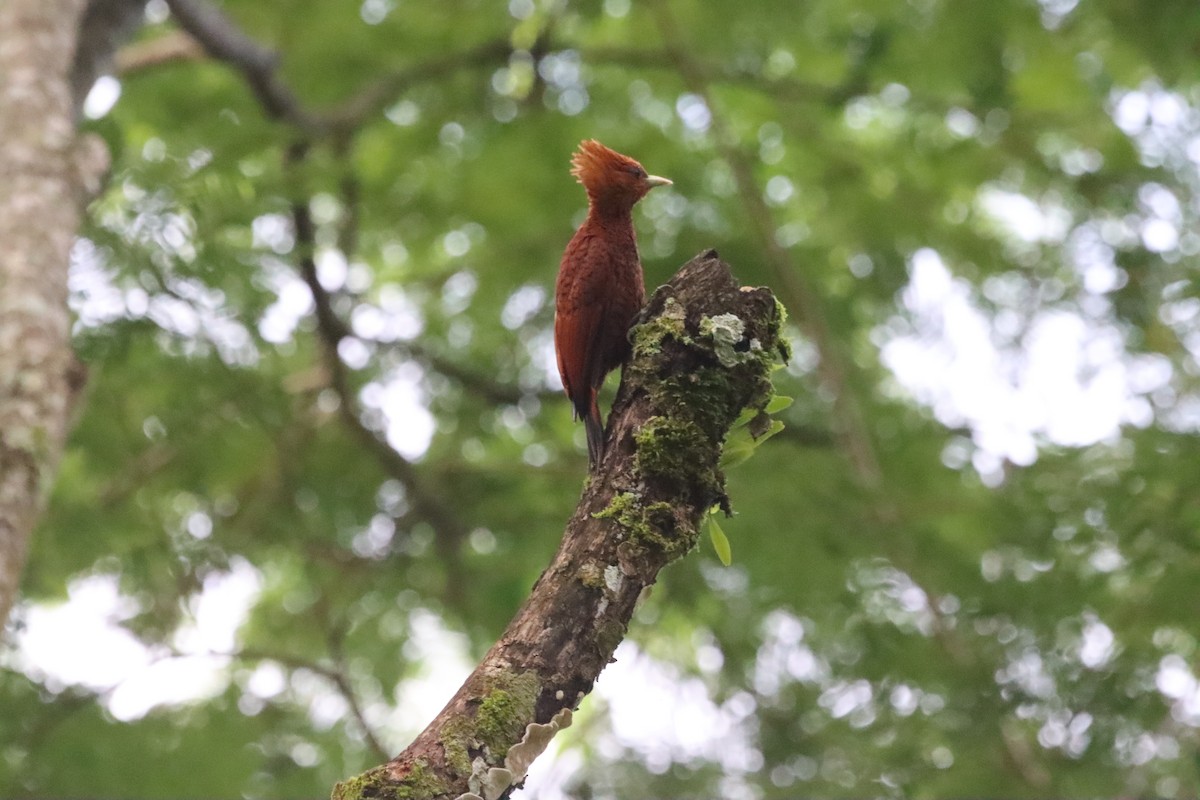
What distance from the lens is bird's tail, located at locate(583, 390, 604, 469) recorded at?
9.43ft

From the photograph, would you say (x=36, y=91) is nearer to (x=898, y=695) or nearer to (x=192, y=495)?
(x=192, y=495)

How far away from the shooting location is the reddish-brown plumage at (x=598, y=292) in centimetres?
353

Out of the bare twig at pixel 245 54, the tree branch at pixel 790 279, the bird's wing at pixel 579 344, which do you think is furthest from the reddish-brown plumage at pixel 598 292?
the bare twig at pixel 245 54

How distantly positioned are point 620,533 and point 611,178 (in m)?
1.87

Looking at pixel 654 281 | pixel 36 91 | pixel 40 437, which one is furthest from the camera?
pixel 654 281

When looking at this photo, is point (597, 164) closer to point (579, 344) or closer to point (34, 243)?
point (579, 344)

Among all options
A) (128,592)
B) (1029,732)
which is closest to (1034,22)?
(1029,732)

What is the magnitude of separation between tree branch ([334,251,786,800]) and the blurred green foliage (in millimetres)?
2669

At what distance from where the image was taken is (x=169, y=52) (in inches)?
259

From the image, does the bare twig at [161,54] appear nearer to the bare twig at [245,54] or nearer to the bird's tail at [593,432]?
the bare twig at [245,54]

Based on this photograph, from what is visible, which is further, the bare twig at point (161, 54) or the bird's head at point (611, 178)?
the bare twig at point (161, 54)

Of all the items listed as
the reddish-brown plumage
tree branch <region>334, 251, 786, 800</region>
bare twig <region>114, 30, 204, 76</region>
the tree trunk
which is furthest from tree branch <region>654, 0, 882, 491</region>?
tree branch <region>334, 251, 786, 800</region>

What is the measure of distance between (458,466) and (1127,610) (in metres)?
4.03

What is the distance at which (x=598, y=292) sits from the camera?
3.53 m
